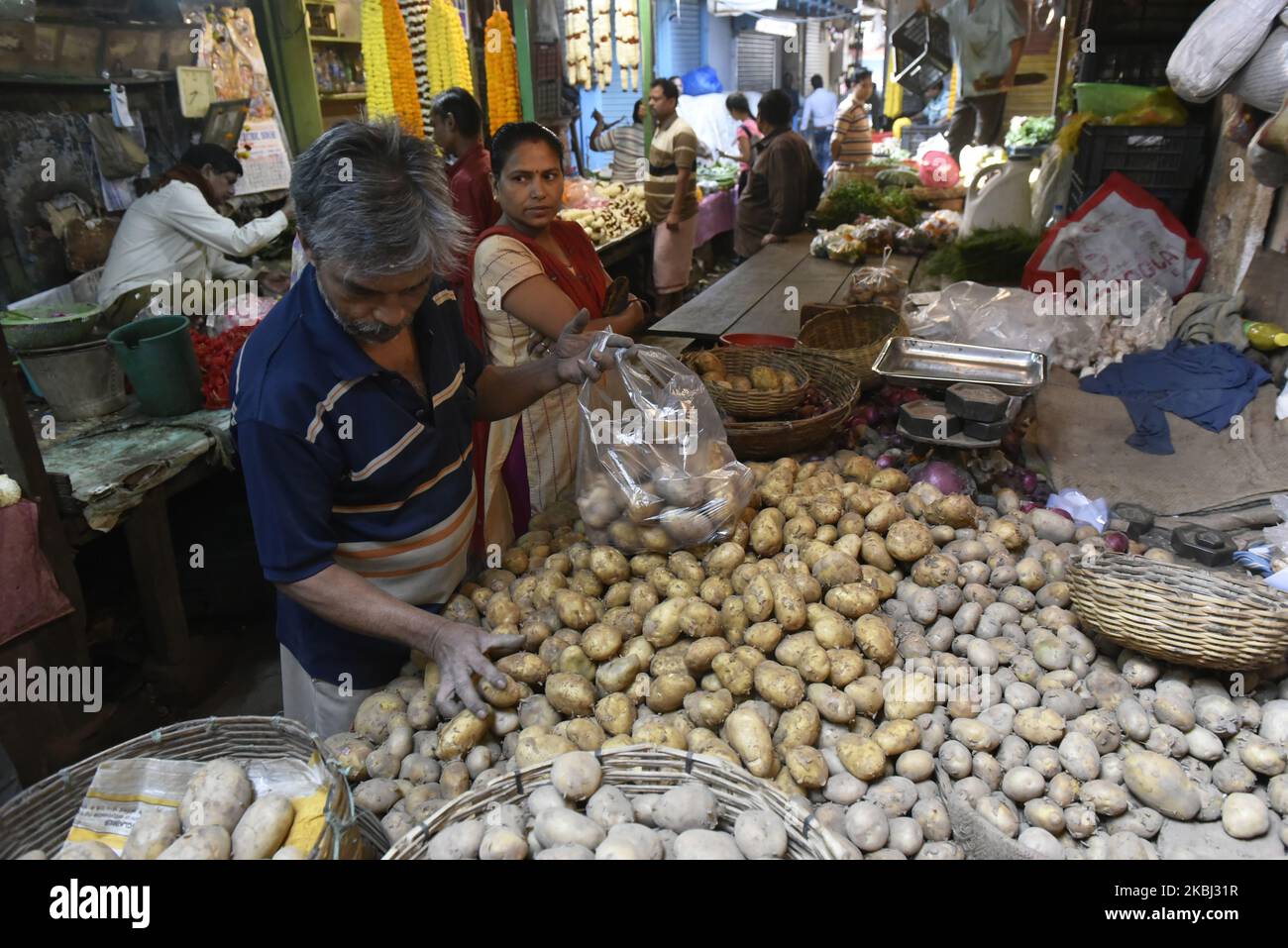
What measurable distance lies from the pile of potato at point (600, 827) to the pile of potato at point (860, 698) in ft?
0.59

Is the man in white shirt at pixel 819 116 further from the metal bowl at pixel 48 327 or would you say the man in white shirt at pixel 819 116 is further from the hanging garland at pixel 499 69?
the metal bowl at pixel 48 327

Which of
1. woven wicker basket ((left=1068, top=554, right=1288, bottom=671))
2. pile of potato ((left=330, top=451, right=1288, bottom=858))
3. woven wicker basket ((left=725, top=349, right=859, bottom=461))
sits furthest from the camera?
woven wicker basket ((left=725, top=349, right=859, bottom=461))

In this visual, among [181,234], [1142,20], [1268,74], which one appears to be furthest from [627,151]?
[1268,74]

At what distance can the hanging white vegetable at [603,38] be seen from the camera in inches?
405

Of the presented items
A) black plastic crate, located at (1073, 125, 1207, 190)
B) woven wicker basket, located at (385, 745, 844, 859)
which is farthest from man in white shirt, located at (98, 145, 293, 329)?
black plastic crate, located at (1073, 125, 1207, 190)

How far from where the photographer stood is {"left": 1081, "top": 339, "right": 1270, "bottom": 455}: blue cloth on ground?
409cm

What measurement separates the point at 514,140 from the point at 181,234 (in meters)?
2.93

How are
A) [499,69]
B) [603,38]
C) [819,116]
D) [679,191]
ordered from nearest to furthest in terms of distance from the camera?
[679,191] < [499,69] < [603,38] < [819,116]

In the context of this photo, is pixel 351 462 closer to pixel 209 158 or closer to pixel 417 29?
pixel 209 158

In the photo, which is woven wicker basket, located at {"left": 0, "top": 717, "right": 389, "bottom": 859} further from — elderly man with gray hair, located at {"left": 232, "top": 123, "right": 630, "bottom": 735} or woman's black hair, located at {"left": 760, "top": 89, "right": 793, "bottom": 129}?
woman's black hair, located at {"left": 760, "top": 89, "right": 793, "bottom": 129}

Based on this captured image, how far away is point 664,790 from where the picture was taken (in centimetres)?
138

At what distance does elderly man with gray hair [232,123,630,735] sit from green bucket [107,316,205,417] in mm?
2159

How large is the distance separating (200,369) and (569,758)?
11.4 feet

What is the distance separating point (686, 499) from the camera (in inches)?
84.5
